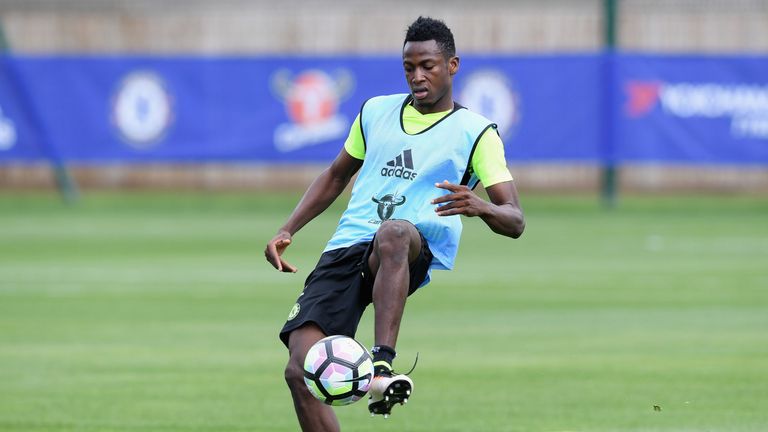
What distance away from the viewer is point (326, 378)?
23.6 feet

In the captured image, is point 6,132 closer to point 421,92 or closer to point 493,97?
point 493,97

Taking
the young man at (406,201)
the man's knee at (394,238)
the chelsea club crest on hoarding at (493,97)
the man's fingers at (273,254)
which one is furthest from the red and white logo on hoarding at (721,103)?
the man's knee at (394,238)

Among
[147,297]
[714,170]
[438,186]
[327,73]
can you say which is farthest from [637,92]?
[438,186]

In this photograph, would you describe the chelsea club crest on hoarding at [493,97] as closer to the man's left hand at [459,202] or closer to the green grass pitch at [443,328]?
the green grass pitch at [443,328]

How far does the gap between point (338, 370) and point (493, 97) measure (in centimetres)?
1954

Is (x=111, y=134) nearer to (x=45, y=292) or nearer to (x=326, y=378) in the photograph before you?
(x=45, y=292)

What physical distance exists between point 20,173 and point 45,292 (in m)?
14.9

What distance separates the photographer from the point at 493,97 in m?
26.4

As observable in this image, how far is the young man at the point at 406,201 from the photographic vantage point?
759 centimetres

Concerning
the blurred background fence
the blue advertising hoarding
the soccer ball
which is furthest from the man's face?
the blurred background fence

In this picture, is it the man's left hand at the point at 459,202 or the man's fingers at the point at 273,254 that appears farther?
the man's fingers at the point at 273,254

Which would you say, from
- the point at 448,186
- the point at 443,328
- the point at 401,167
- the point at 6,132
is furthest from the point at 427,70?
the point at 6,132

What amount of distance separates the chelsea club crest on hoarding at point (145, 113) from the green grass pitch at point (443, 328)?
9.56 ft

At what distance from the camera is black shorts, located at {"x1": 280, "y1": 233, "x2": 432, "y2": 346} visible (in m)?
7.70
